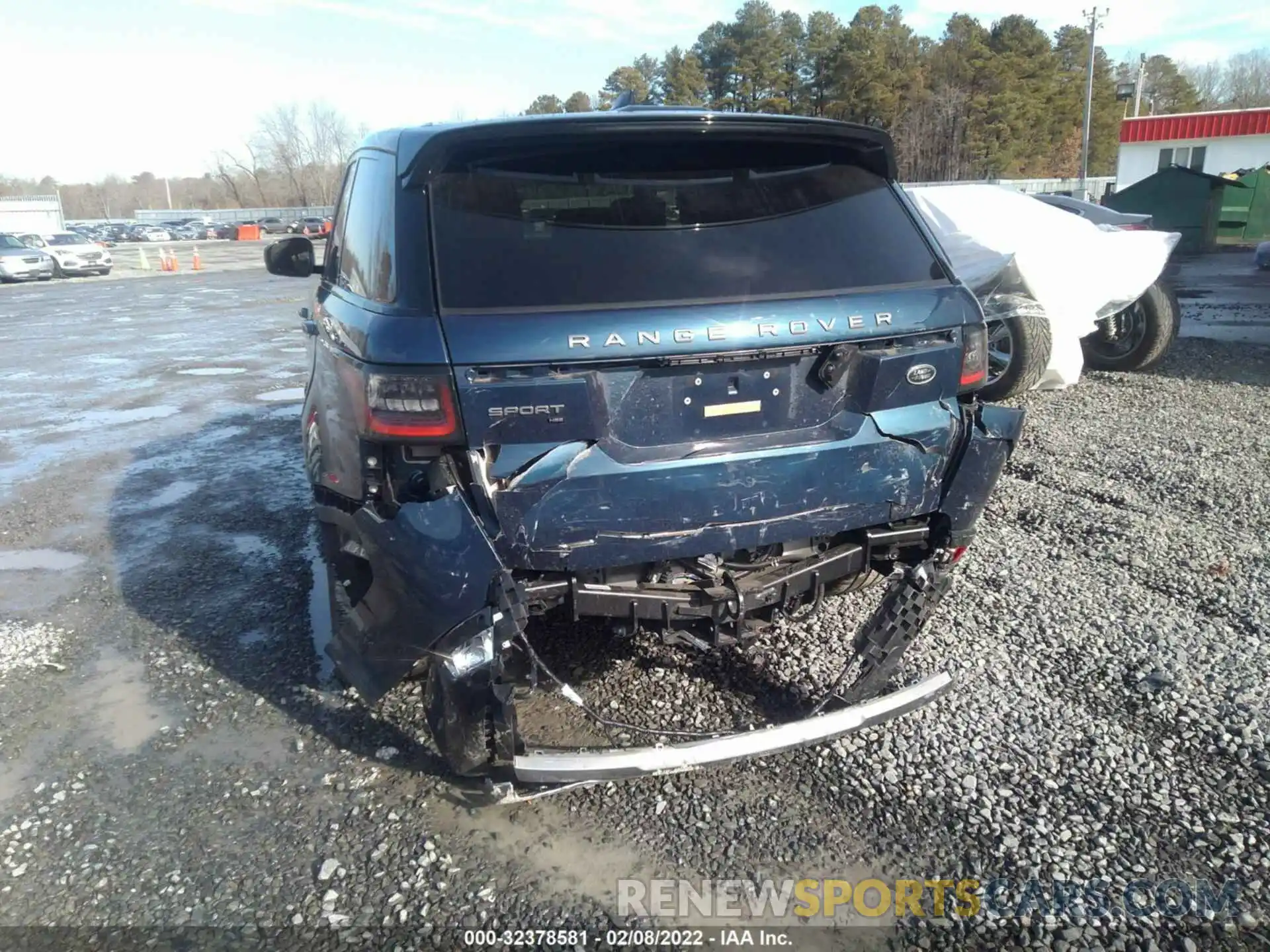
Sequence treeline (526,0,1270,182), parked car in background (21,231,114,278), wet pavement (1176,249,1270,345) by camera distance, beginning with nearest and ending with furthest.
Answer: wet pavement (1176,249,1270,345), parked car in background (21,231,114,278), treeline (526,0,1270,182)

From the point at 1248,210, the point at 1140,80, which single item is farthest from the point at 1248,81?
the point at 1248,210

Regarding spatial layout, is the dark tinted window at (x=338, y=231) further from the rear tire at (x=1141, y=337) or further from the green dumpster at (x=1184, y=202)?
the green dumpster at (x=1184, y=202)

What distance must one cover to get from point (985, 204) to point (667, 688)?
610 centimetres

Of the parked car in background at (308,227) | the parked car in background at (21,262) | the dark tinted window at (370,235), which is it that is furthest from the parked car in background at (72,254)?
the dark tinted window at (370,235)

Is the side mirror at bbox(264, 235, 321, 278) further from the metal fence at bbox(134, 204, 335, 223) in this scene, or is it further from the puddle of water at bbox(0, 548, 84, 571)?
the metal fence at bbox(134, 204, 335, 223)

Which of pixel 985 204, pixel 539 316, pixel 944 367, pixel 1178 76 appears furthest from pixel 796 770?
pixel 1178 76

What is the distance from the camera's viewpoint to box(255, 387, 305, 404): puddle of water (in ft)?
29.7

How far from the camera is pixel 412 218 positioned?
264cm

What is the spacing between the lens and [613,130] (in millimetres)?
2656

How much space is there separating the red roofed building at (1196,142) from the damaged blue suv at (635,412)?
42698mm

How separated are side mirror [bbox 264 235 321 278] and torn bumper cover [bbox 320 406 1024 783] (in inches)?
79.4

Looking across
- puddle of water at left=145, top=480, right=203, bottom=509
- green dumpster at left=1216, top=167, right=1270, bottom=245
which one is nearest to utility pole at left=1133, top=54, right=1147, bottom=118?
green dumpster at left=1216, top=167, right=1270, bottom=245

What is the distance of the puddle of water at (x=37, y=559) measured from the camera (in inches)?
197

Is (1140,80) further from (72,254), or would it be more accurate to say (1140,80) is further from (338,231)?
(338,231)
